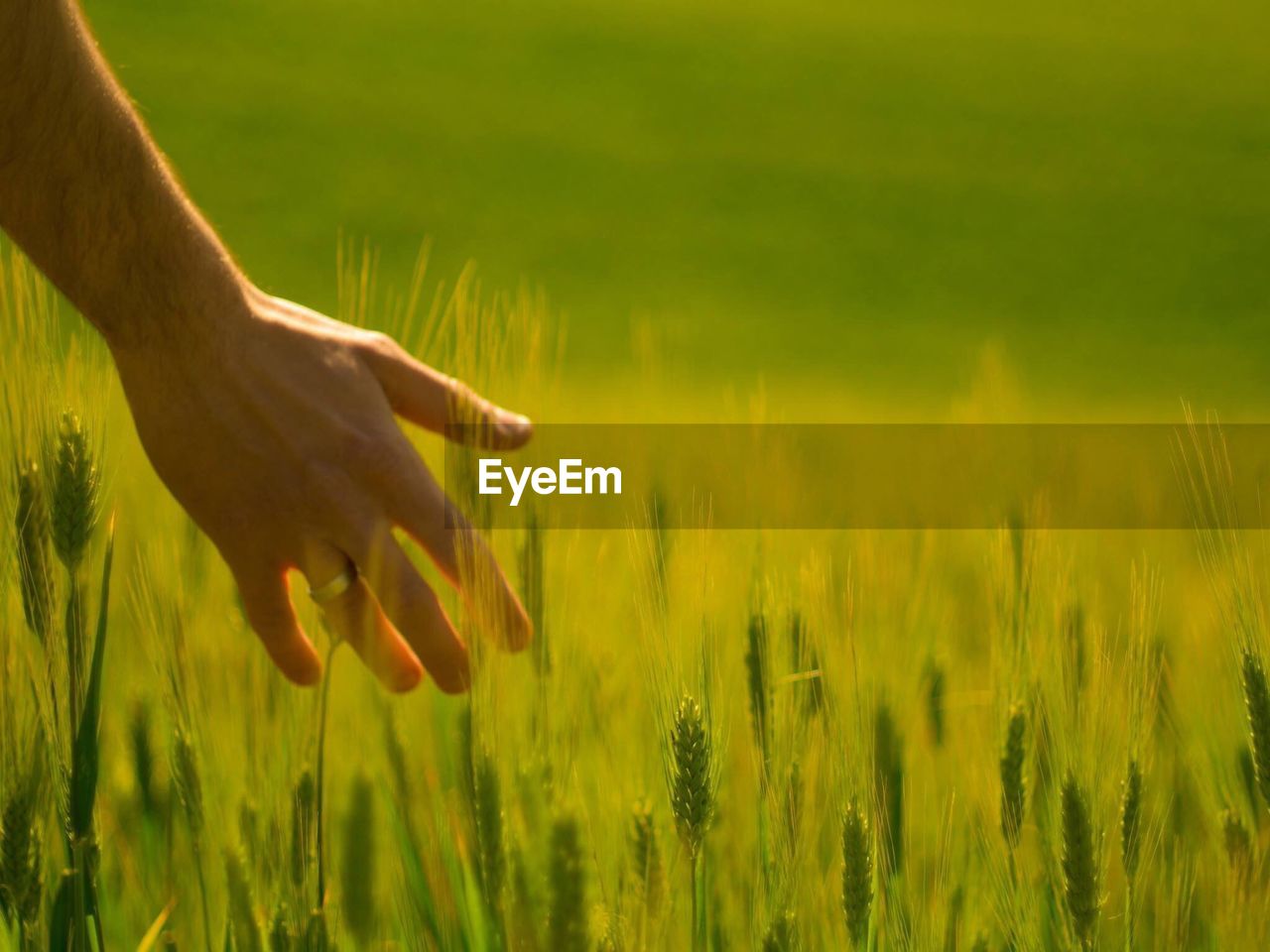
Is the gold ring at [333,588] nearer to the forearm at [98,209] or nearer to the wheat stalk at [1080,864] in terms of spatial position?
the forearm at [98,209]

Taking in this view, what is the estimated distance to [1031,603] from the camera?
1.25 m

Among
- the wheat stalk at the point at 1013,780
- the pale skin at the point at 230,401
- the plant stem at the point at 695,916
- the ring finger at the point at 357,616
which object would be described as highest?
the pale skin at the point at 230,401

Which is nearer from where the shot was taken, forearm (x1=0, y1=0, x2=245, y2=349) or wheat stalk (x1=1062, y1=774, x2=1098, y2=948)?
wheat stalk (x1=1062, y1=774, x2=1098, y2=948)

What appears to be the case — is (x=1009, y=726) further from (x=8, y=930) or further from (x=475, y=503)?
(x=8, y=930)

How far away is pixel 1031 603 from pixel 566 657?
1.46 ft

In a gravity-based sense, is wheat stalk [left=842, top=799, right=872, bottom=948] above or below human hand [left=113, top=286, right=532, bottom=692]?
below

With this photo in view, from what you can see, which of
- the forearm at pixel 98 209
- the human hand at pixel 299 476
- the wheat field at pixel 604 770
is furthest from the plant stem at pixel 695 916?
the forearm at pixel 98 209

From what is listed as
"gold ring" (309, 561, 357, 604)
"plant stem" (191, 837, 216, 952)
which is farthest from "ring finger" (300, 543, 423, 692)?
"plant stem" (191, 837, 216, 952)

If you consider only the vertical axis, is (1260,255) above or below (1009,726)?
above

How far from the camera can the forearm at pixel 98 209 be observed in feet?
4.03

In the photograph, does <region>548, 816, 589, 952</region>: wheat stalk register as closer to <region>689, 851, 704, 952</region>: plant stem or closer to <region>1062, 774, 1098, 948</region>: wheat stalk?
<region>689, 851, 704, 952</region>: plant stem

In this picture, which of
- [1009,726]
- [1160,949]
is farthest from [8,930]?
[1160,949]

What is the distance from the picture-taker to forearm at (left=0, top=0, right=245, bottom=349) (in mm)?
1229

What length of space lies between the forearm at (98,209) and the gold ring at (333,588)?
27 cm
